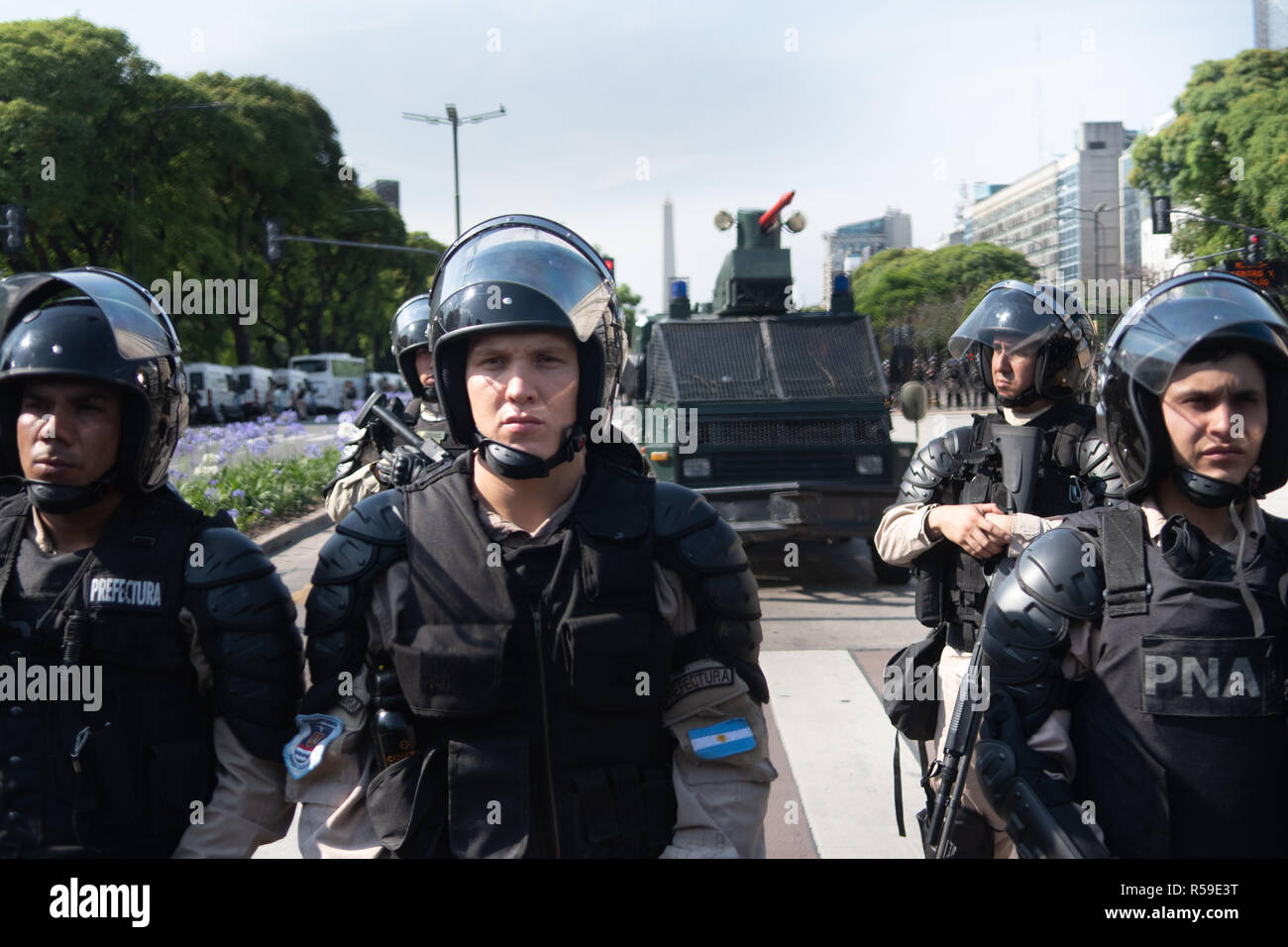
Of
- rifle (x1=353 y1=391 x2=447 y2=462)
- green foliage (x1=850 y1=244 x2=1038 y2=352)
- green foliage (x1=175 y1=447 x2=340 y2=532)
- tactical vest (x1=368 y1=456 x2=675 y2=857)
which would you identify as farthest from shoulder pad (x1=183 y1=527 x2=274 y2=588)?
green foliage (x1=850 y1=244 x2=1038 y2=352)

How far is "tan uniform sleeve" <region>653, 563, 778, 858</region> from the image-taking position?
204 centimetres

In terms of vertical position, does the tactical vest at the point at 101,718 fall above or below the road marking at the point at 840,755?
above

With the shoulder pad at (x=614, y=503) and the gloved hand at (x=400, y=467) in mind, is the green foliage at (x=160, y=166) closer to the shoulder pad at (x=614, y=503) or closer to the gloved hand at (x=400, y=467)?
the gloved hand at (x=400, y=467)

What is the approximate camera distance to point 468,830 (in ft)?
6.61

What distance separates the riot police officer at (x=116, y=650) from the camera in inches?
83.9

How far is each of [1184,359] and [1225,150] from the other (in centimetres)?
4183

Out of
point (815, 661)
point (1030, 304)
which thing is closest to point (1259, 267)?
point (815, 661)

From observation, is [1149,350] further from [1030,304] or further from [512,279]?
[1030,304]

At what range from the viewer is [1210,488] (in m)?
2.12

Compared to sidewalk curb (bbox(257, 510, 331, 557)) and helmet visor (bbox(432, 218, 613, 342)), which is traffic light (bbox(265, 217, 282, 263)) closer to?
sidewalk curb (bbox(257, 510, 331, 557))

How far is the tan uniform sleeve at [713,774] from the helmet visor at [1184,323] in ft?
3.21

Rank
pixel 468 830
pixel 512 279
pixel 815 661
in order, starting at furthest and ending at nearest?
pixel 815 661 → pixel 512 279 → pixel 468 830

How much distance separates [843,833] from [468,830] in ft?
9.70

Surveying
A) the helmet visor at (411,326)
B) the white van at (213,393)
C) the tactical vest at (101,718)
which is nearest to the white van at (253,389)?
the white van at (213,393)
